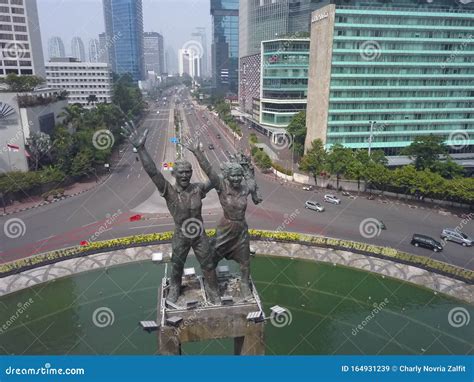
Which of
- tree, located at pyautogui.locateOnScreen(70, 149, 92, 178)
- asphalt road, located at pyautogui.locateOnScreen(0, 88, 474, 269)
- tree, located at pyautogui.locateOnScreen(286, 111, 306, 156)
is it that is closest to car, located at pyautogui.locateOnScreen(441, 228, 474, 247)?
asphalt road, located at pyautogui.locateOnScreen(0, 88, 474, 269)

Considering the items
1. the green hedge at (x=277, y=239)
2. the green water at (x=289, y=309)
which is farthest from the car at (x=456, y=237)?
the green water at (x=289, y=309)

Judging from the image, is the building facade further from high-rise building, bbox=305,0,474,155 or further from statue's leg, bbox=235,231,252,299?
statue's leg, bbox=235,231,252,299

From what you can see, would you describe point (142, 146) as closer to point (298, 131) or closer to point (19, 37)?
point (298, 131)

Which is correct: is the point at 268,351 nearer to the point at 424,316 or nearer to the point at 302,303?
the point at 302,303

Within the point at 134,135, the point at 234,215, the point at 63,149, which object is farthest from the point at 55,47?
the point at 234,215

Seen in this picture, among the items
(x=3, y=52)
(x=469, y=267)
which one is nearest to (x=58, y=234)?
(x=469, y=267)

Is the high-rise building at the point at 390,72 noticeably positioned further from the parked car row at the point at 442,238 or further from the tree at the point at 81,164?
the tree at the point at 81,164

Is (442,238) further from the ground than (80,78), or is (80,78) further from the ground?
(80,78)
